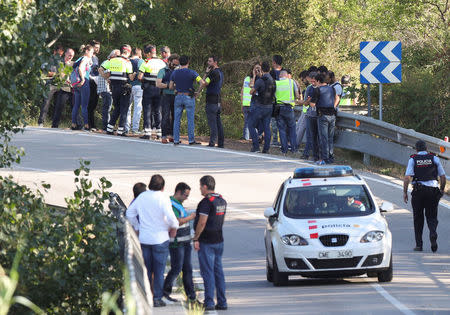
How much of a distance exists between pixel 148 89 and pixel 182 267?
40.4ft

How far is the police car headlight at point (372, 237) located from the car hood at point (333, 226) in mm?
→ 47

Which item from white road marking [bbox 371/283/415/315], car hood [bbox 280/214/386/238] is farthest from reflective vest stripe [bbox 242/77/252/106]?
white road marking [bbox 371/283/415/315]

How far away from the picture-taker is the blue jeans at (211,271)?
37.0 ft

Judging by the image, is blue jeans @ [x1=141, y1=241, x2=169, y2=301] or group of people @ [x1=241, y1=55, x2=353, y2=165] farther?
group of people @ [x1=241, y1=55, x2=353, y2=165]

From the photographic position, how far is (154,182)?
10938 mm

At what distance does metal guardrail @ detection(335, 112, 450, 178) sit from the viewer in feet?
65.1

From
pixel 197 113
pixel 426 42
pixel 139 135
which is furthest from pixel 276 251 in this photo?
pixel 197 113

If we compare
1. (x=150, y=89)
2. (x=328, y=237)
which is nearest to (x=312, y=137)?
(x=150, y=89)

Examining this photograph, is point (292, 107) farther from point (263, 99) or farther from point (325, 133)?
point (325, 133)

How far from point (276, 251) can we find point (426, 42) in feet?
56.6

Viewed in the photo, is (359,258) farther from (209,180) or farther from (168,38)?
(168,38)

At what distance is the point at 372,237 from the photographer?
12.8 metres

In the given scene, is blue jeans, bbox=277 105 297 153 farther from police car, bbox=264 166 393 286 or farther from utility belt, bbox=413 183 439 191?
police car, bbox=264 166 393 286

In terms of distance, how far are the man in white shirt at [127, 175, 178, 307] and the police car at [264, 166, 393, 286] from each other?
2.28 m
